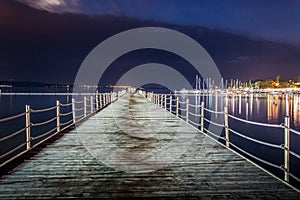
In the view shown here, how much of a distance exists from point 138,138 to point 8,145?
1996 centimetres

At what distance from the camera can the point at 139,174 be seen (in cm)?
→ 492

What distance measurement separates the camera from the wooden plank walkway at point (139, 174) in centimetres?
405

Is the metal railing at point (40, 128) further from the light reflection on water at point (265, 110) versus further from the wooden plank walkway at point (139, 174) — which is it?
the light reflection on water at point (265, 110)

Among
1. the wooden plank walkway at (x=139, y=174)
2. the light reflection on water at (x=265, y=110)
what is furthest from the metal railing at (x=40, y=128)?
the light reflection on water at (x=265, y=110)

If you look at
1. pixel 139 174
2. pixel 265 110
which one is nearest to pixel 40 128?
pixel 139 174

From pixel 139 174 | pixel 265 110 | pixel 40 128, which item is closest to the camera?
pixel 139 174

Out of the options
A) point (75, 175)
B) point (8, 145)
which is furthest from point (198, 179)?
point (8, 145)

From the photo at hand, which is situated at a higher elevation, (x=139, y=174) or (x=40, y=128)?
(x=139, y=174)

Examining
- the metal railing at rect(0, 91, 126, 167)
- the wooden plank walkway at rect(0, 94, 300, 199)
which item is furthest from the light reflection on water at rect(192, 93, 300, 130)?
the wooden plank walkway at rect(0, 94, 300, 199)

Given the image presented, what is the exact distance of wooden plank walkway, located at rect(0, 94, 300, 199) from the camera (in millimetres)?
4047

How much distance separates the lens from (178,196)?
3938 millimetres

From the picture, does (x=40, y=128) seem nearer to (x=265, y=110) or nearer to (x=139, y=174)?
(x=139, y=174)

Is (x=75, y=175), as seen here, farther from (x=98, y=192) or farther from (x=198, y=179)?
(x=198, y=179)

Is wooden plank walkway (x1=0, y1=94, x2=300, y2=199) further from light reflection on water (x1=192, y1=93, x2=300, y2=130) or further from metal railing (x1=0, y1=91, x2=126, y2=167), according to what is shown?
light reflection on water (x1=192, y1=93, x2=300, y2=130)
